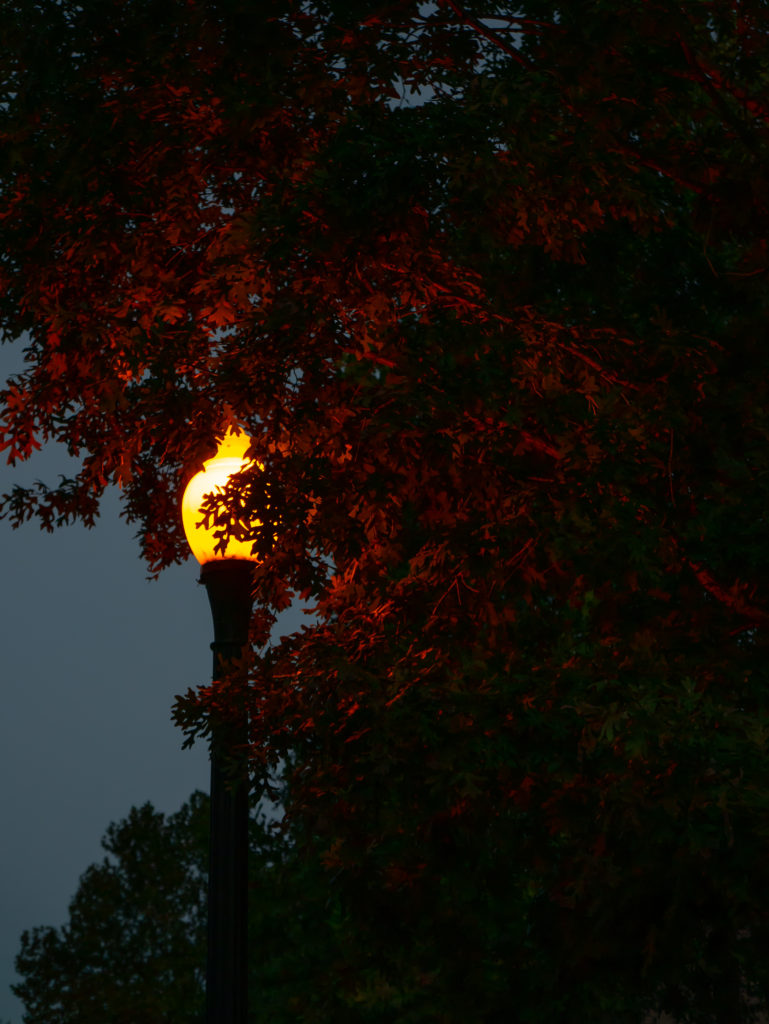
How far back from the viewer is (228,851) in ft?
19.8

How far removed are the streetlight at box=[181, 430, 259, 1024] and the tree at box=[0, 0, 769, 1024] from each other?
0.24m

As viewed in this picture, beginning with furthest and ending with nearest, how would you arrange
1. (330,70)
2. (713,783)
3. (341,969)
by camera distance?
(341,969), (330,70), (713,783)

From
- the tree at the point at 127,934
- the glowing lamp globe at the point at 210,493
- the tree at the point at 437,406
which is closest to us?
the glowing lamp globe at the point at 210,493

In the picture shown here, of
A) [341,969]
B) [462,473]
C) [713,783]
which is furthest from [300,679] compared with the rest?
[341,969]

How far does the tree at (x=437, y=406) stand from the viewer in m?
7.89

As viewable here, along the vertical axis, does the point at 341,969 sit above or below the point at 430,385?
below

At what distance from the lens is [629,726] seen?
7602 millimetres

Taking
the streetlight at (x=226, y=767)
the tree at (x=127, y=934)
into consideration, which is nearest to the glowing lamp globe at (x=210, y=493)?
the streetlight at (x=226, y=767)

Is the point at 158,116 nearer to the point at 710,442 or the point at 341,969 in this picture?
the point at 710,442

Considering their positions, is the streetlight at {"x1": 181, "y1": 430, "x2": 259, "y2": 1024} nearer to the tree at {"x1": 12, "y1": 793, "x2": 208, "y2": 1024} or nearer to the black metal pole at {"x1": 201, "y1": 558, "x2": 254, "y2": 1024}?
the black metal pole at {"x1": 201, "y1": 558, "x2": 254, "y2": 1024}

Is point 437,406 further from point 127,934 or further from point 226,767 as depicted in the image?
point 127,934

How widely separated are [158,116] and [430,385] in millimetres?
2838

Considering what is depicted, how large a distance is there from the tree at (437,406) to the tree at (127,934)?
44029mm

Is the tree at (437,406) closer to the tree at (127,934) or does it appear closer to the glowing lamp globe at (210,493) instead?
the glowing lamp globe at (210,493)
